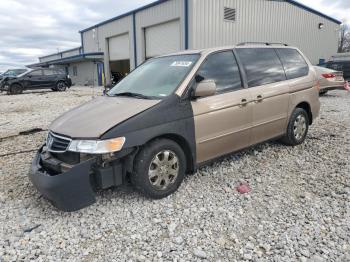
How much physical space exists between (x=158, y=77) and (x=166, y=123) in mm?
938

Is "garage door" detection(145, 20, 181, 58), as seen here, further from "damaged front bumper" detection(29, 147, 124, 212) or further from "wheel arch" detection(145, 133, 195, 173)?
"damaged front bumper" detection(29, 147, 124, 212)

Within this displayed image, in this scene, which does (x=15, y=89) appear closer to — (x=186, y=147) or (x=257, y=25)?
(x=257, y=25)

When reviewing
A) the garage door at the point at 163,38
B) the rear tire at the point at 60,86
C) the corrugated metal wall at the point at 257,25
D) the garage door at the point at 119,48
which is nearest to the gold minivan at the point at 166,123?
the corrugated metal wall at the point at 257,25

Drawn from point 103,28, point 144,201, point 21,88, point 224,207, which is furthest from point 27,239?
point 103,28

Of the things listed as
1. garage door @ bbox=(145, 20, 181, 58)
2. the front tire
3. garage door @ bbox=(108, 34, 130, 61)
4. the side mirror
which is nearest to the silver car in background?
garage door @ bbox=(145, 20, 181, 58)

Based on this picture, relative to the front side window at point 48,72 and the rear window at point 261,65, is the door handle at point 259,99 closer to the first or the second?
the rear window at point 261,65

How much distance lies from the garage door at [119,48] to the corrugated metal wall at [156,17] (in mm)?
2439

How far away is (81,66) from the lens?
34219mm

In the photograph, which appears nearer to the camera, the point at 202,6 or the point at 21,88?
the point at 202,6

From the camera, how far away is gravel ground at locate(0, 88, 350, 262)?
8.78 feet

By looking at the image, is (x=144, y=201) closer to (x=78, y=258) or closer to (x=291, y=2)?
(x=78, y=258)

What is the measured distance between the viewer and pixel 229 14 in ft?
57.5

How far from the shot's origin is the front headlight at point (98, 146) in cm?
307

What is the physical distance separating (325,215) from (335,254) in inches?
25.9
